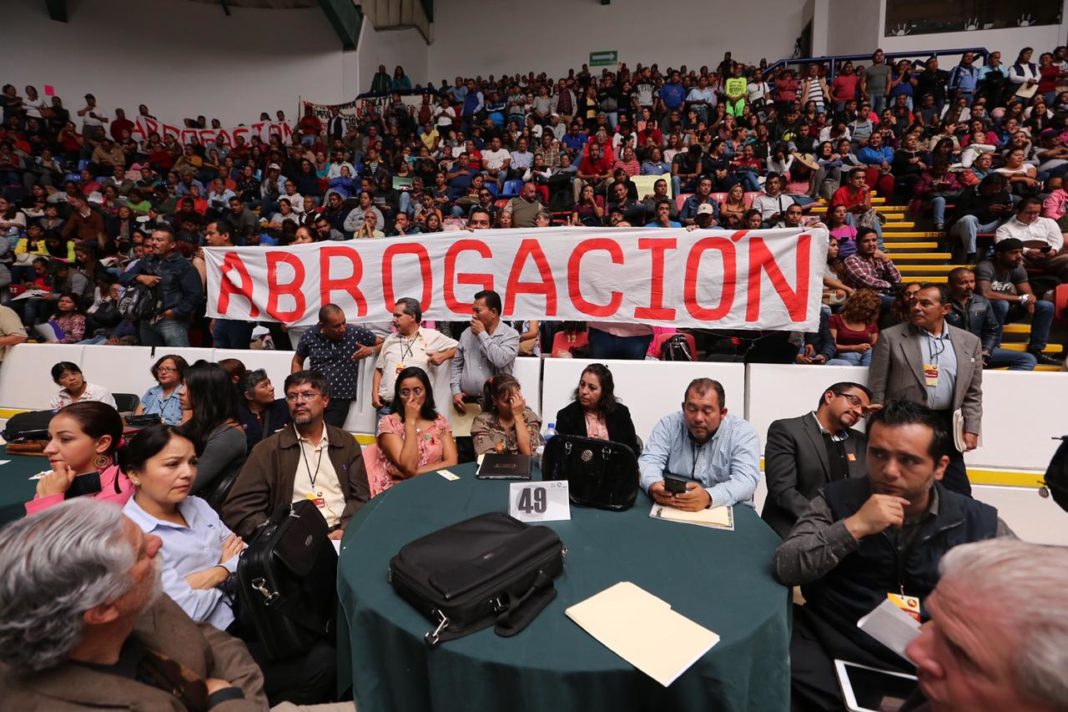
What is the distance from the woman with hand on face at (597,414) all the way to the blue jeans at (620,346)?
1483 mm

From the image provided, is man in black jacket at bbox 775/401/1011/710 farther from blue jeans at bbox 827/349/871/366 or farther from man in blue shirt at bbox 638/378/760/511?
blue jeans at bbox 827/349/871/366

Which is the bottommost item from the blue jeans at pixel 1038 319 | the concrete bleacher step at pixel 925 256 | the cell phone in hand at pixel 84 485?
the cell phone in hand at pixel 84 485

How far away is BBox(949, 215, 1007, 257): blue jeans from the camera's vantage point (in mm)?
6688

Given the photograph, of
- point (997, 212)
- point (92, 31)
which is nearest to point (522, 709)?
point (997, 212)

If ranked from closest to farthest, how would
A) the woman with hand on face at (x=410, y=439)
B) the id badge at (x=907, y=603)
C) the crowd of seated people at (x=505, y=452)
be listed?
1. the id badge at (x=907, y=603)
2. the crowd of seated people at (x=505, y=452)
3. the woman with hand on face at (x=410, y=439)

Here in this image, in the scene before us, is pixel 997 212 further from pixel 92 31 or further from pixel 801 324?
pixel 92 31

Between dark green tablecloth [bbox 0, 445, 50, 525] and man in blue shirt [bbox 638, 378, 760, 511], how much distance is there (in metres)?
3.08

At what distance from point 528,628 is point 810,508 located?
1157 millimetres

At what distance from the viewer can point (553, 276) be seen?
496 centimetres

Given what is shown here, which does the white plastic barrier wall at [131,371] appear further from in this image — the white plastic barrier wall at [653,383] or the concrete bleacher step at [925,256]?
the concrete bleacher step at [925,256]

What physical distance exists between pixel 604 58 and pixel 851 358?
14041 mm

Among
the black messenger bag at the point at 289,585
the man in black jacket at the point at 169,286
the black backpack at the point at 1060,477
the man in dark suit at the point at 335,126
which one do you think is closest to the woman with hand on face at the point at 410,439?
the black messenger bag at the point at 289,585

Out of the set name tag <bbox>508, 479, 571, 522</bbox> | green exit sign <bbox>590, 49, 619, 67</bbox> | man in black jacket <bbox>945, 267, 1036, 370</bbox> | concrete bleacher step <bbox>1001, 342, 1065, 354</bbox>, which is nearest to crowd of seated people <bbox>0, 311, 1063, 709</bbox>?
name tag <bbox>508, 479, 571, 522</bbox>

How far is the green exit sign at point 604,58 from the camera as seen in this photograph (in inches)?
610
